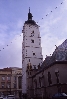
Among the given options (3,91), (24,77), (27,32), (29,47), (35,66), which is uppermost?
(27,32)

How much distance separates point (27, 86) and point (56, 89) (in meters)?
21.6

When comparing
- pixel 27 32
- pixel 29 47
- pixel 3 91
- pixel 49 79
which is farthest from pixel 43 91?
pixel 3 91

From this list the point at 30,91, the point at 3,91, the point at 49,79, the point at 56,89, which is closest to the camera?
the point at 56,89

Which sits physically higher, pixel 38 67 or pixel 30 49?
pixel 30 49

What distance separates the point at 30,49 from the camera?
170ft

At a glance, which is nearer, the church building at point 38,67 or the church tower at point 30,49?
the church building at point 38,67

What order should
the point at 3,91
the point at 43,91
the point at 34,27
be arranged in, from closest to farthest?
the point at 43,91, the point at 34,27, the point at 3,91

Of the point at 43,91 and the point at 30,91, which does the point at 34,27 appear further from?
the point at 43,91

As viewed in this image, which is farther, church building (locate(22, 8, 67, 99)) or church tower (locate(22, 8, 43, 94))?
church tower (locate(22, 8, 43, 94))

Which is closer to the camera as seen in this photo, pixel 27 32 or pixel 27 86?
pixel 27 86

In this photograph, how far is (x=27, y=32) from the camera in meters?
53.5

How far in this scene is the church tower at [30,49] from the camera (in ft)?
167

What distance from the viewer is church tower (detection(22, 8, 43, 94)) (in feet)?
167

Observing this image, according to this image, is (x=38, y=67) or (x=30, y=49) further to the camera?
(x=30, y=49)
